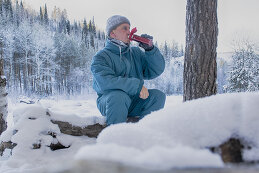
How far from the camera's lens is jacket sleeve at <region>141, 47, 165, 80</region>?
246 centimetres

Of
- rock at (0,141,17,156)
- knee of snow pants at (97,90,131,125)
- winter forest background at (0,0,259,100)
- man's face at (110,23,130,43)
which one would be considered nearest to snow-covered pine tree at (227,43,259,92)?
winter forest background at (0,0,259,100)

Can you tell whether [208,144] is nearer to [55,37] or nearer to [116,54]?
[116,54]

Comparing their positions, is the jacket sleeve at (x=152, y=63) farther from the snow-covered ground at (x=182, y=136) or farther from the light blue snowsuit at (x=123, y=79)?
the snow-covered ground at (x=182, y=136)

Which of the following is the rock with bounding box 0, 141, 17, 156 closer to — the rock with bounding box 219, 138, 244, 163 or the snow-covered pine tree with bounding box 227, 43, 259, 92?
the rock with bounding box 219, 138, 244, 163

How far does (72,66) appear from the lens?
33156 millimetres

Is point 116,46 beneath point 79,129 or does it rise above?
above

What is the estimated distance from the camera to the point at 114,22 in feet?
8.14

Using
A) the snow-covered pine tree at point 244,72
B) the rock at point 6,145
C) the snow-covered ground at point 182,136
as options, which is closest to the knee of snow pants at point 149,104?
the rock at point 6,145

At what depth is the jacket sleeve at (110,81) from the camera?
219cm

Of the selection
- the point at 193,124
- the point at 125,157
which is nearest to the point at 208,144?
the point at 193,124

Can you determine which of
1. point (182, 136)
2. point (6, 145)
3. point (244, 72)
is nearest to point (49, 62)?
point (244, 72)

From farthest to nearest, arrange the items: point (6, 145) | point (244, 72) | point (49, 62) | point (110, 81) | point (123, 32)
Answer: point (49, 62)
point (244, 72)
point (123, 32)
point (6, 145)
point (110, 81)

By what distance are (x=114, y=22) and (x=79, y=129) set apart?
138 cm

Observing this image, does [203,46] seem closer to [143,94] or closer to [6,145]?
[143,94]
